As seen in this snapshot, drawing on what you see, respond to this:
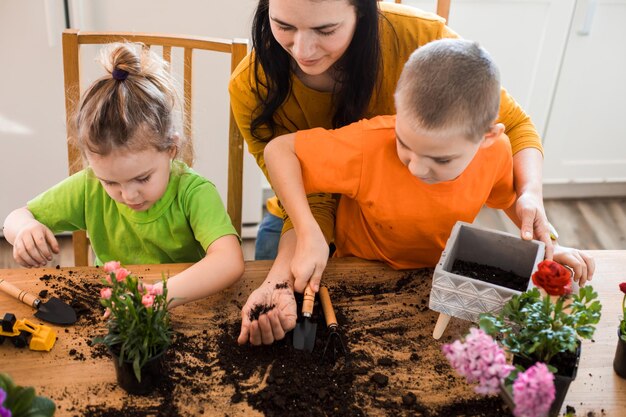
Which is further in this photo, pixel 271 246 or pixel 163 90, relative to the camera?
pixel 271 246

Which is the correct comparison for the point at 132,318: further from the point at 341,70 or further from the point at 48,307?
the point at 341,70

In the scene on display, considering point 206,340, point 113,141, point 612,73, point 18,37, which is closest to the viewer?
point 206,340

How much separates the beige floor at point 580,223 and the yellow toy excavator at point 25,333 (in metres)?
1.53

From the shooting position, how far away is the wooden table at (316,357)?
102cm

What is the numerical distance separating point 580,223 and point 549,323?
2.12 metres

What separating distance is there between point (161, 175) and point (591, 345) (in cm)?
92

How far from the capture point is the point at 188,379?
106 centimetres

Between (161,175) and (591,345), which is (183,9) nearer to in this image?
(161,175)

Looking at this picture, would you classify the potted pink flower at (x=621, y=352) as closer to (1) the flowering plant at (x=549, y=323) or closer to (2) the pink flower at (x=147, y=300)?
(1) the flowering plant at (x=549, y=323)

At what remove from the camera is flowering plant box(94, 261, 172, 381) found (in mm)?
965

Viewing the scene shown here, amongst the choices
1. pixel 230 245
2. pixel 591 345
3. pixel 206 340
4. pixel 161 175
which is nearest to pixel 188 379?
pixel 206 340

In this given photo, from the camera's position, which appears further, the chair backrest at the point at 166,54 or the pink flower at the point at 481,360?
the chair backrest at the point at 166,54

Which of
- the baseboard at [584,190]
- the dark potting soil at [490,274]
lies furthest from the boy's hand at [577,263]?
the baseboard at [584,190]

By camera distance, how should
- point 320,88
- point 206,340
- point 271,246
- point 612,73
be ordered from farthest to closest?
point 612,73 < point 271,246 < point 320,88 < point 206,340
